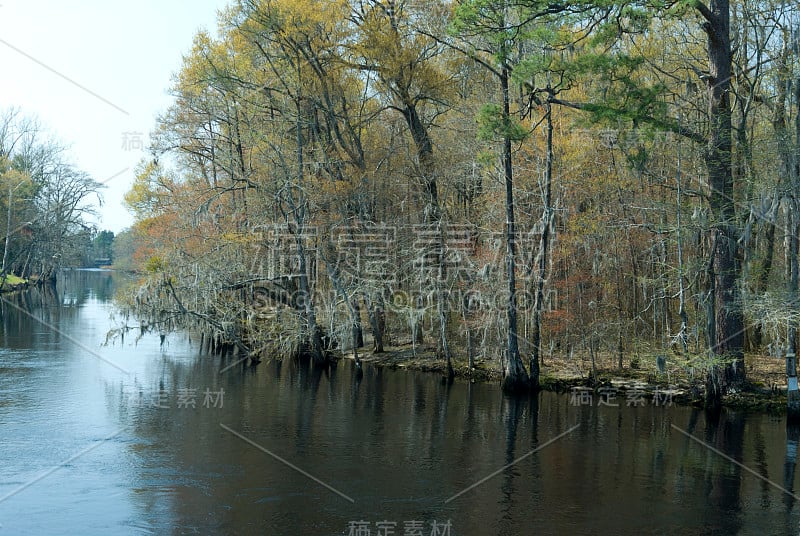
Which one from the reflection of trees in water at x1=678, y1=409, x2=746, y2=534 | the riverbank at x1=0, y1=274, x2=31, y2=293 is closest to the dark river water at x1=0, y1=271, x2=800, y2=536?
the reflection of trees in water at x1=678, y1=409, x2=746, y2=534

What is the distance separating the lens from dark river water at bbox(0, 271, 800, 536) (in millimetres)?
12648

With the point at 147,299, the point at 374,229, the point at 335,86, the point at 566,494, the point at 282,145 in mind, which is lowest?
the point at 566,494

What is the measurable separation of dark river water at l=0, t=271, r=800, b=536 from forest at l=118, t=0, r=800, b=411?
9.15 feet

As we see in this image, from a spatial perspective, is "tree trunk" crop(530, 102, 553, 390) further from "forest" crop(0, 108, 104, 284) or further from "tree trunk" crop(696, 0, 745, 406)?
"forest" crop(0, 108, 104, 284)

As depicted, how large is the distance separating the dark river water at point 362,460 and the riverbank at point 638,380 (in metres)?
0.58

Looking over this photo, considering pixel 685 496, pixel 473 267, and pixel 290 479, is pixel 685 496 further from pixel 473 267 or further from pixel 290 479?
pixel 473 267

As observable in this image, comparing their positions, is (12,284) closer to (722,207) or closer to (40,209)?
(40,209)

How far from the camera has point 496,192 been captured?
2572 cm

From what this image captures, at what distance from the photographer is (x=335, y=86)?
28.5 m

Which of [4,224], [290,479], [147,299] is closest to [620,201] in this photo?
[290,479]

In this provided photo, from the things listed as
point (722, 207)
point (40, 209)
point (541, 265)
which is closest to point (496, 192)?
point (541, 265)

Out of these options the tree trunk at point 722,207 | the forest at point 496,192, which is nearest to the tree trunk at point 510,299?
the forest at point 496,192

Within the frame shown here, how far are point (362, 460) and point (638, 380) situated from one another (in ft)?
35.4

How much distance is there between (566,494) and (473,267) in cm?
1188
